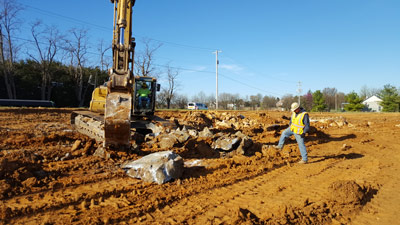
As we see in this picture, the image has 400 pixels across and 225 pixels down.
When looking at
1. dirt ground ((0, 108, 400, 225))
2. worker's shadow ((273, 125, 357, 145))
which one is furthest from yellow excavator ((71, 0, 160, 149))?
worker's shadow ((273, 125, 357, 145))

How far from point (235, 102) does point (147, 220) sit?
55011mm

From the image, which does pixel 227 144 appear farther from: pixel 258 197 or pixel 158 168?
pixel 258 197

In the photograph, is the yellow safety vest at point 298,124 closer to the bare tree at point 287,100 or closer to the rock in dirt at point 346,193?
the rock in dirt at point 346,193

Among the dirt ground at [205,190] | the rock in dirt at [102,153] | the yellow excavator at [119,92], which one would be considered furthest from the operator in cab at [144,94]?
Answer: the rock in dirt at [102,153]

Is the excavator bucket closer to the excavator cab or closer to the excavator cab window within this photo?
the excavator cab

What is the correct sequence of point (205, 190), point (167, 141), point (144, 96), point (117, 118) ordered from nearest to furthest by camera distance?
point (205, 190) < point (117, 118) < point (167, 141) < point (144, 96)

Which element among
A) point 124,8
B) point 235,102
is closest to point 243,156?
point 124,8

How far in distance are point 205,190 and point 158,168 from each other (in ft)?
3.35

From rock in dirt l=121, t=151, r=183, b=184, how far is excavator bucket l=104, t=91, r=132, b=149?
1073mm

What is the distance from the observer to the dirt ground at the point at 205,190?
3.65 meters

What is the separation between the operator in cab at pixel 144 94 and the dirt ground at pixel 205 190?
3.18 meters

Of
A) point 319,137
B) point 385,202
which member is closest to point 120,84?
point 385,202

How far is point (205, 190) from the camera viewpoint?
4.73 metres

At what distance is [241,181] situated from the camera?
5320 millimetres
